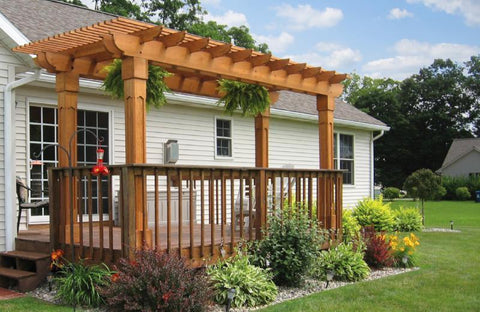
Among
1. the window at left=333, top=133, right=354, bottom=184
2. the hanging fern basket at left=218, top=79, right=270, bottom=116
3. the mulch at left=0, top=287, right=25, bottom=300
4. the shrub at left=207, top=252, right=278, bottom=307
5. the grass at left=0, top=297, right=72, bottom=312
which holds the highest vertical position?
the hanging fern basket at left=218, top=79, right=270, bottom=116

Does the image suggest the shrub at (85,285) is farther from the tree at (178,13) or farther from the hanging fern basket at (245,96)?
the tree at (178,13)

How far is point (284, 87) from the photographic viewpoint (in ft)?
25.7

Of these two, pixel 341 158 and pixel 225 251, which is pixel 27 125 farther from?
pixel 341 158

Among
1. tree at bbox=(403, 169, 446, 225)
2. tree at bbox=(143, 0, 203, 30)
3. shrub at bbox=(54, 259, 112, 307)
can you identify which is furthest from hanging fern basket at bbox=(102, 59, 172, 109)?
tree at bbox=(143, 0, 203, 30)

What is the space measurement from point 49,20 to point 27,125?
2806 millimetres

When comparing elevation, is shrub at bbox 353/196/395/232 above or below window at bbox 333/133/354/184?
below

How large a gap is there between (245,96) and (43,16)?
4.50 metres

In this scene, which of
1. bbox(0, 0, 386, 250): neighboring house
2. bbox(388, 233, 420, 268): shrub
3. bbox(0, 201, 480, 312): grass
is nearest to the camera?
bbox(0, 201, 480, 312): grass

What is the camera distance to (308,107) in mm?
14398

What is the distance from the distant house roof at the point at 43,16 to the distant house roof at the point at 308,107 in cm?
470

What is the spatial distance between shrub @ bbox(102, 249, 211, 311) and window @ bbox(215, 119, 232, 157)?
259 inches

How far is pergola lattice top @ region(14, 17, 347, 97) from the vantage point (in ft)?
18.7

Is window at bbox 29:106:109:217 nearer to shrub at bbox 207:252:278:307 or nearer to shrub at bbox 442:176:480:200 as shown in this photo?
shrub at bbox 207:252:278:307

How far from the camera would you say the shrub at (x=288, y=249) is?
6477 mm
